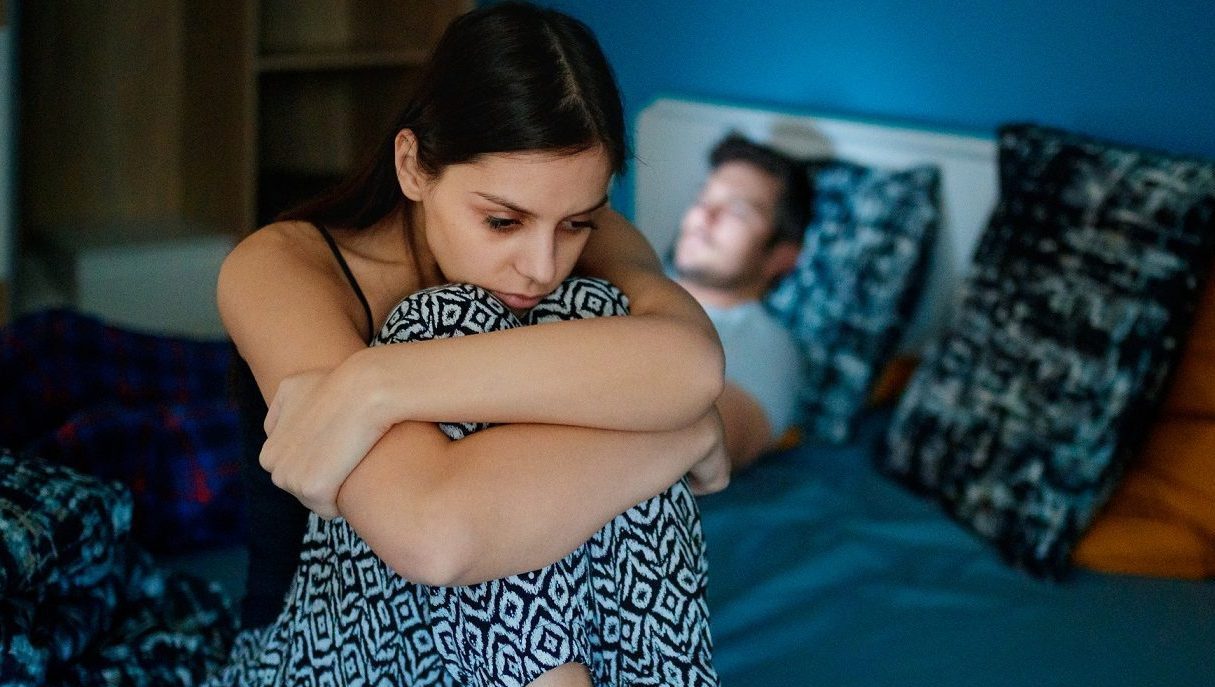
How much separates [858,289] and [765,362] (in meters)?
0.22

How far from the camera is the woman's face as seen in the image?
3.43ft

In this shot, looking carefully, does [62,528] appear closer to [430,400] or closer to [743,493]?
[430,400]

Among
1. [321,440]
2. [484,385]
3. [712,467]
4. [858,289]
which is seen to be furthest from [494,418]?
[858,289]

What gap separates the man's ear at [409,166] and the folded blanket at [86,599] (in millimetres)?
482

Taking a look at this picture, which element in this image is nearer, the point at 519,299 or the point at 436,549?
the point at 436,549

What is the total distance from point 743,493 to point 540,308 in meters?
0.80

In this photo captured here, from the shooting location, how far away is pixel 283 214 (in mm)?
1227

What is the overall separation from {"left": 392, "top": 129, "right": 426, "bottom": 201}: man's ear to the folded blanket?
48 cm

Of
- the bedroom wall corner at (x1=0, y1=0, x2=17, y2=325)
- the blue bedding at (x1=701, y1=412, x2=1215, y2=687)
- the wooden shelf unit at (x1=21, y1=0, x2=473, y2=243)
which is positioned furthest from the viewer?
the wooden shelf unit at (x1=21, y1=0, x2=473, y2=243)

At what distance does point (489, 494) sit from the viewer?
953mm

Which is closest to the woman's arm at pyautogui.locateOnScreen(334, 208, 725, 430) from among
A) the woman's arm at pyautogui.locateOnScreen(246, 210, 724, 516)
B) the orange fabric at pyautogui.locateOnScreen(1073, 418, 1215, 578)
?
the woman's arm at pyautogui.locateOnScreen(246, 210, 724, 516)

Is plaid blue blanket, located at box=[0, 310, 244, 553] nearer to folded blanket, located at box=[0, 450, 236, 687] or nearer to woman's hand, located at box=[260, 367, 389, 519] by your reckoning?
folded blanket, located at box=[0, 450, 236, 687]

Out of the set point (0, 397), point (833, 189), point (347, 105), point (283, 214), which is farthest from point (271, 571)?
point (347, 105)

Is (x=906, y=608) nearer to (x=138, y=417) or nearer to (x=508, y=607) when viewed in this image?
(x=508, y=607)
